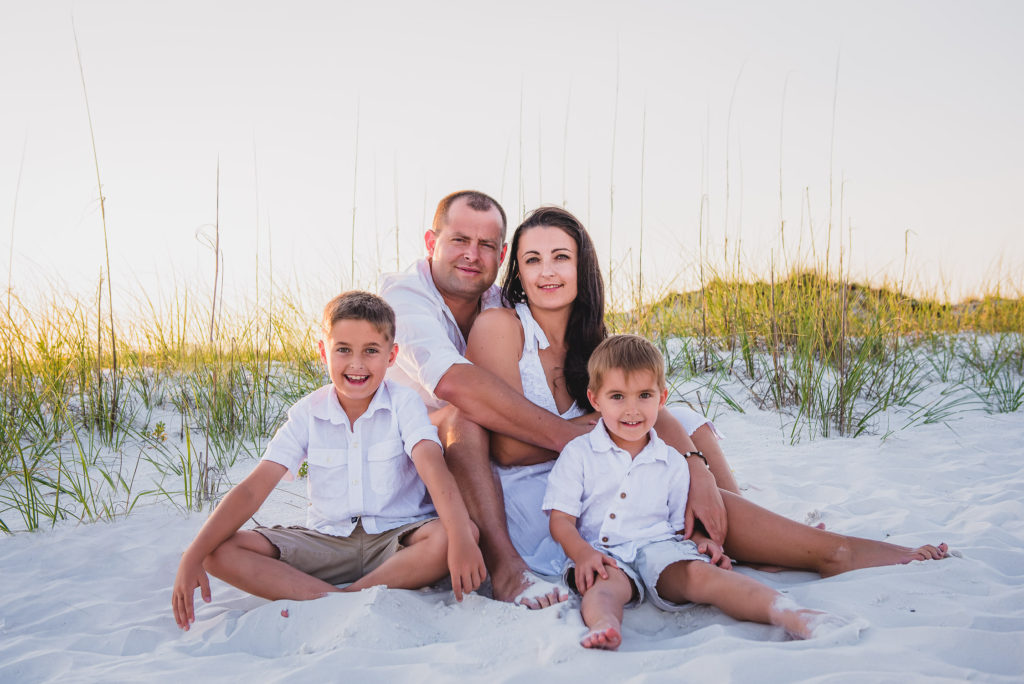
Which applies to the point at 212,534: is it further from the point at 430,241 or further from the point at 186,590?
the point at 430,241

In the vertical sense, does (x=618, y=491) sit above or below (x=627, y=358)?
below

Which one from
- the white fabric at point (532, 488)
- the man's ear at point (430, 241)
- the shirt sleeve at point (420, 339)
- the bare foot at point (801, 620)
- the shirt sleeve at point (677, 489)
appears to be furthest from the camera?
the man's ear at point (430, 241)

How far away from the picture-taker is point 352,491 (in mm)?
2252

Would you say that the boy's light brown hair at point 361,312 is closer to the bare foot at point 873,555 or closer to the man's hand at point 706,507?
the man's hand at point 706,507

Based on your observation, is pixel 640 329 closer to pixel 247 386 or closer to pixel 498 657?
pixel 247 386

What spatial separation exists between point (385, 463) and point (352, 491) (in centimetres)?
13

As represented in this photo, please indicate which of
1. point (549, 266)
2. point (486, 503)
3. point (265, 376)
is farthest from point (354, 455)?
point (265, 376)

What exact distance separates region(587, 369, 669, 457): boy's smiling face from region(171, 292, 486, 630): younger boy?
51 cm

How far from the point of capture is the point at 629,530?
2.13 metres

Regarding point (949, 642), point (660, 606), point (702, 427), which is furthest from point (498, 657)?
point (702, 427)

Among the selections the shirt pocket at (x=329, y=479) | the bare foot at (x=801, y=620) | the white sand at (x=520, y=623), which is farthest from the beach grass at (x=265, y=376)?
the bare foot at (x=801, y=620)

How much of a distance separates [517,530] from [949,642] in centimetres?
128

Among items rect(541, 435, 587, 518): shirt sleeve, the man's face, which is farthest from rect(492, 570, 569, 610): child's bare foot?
the man's face

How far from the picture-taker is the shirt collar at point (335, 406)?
227cm
